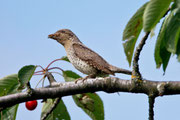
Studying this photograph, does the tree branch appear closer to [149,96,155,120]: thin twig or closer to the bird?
[149,96,155,120]: thin twig

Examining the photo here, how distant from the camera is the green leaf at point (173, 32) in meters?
1.97

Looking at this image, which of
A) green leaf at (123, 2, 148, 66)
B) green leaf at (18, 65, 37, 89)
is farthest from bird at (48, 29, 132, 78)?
green leaf at (123, 2, 148, 66)

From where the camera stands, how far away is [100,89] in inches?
136

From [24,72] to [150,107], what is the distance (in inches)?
60.1

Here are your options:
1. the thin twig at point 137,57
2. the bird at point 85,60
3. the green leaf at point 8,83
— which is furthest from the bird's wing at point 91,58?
the thin twig at point 137,57

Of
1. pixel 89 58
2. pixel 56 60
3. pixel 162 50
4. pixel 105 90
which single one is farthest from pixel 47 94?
pixel 89 58

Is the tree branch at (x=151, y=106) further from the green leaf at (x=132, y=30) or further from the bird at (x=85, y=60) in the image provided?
the bird at (x=85, y=60)

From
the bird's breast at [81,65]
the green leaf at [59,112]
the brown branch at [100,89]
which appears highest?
the bird's breast at [81,65]

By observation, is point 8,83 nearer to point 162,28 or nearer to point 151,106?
point 151,106

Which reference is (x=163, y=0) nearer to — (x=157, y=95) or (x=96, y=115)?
(x=157, y=95)

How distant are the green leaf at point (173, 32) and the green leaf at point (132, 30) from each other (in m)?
0.49

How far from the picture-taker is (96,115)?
404 centimetres

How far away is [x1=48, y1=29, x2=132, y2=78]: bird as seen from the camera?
589cm

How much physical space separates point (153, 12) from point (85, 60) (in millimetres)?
4025
